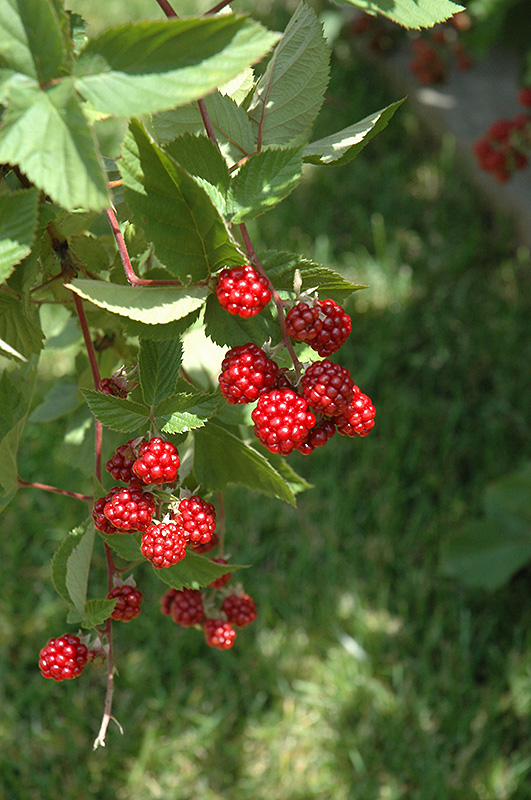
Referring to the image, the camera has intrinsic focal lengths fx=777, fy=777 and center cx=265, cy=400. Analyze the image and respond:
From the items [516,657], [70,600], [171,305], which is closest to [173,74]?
[171,305]

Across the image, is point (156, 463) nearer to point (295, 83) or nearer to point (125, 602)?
point (125, 602)

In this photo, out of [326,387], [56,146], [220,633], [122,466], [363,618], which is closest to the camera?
[56,146]

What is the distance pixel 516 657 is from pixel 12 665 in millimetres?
1366

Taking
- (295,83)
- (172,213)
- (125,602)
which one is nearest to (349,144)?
(295,83)

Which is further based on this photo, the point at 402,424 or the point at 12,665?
the point at 402,424

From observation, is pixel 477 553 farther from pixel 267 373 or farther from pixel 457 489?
pixel 267 373

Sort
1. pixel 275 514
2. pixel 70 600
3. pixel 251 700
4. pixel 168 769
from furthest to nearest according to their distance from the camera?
pixel 275 514 < pixel 251 700 < pixel 168 769 < pixel 70 600

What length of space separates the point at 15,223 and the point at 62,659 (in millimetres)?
476

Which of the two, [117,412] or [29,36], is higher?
[29,36]

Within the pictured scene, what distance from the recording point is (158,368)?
0.76 m

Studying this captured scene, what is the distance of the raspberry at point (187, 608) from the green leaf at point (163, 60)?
0.68 meters

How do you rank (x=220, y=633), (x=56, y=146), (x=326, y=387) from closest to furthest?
(x=56, y=146) → (x=326, y=387) → (x=220, y=633)

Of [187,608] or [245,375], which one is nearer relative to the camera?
[245,375]

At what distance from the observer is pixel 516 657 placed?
211cm
